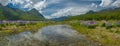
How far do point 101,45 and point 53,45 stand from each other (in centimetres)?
395

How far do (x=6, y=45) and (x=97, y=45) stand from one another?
695 cm

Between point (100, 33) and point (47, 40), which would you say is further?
point (100, 33)

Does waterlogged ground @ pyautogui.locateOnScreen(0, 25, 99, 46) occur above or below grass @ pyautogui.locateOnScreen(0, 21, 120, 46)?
above

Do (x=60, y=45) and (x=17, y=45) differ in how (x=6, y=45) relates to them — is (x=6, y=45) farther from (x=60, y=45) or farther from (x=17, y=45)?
(x=60, y=45)

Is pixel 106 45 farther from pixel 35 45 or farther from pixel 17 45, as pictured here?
pixel 17 45

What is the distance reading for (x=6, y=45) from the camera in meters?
19.8

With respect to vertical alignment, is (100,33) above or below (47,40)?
below

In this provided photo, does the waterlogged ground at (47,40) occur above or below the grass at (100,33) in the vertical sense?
above

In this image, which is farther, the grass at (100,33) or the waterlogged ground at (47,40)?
the grass at (100,33)

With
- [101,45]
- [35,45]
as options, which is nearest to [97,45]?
[101,45]

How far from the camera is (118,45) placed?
1992 cm

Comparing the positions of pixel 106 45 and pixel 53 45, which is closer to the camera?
pixel 53 45

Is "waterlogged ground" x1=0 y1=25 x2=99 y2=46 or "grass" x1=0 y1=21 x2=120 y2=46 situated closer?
"waterlogged ground" x1=0 y1=25 x2=99 y2=46

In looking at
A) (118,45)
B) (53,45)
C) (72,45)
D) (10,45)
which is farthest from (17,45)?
(118,45)
